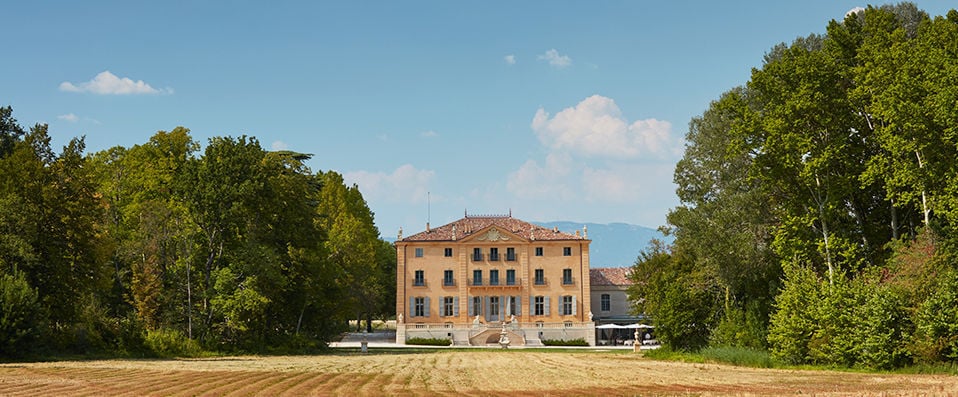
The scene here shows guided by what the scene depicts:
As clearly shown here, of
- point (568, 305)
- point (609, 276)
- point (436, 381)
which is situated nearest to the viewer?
point (436, 381)

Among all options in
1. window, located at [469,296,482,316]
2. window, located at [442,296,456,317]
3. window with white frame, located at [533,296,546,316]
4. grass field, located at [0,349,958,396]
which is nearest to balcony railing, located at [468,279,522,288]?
window, located at [469,296,482,316]

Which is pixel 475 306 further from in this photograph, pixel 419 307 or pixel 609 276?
pixel 609 276

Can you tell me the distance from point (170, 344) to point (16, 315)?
8.11 metres

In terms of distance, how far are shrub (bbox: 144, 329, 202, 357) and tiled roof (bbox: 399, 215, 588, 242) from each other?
3324 cm

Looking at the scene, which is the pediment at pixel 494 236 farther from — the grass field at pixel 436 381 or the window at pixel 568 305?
the grass field at pixel 436 381

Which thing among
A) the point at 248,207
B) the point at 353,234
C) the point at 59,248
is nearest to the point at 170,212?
the point at 248,207

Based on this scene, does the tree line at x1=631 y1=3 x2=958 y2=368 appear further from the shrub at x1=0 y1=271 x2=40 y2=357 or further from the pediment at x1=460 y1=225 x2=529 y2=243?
the pediment at x1=460 y1=225 x2=529 y2=243

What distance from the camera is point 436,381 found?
24.1 m

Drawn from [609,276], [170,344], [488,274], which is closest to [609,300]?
[609,276]

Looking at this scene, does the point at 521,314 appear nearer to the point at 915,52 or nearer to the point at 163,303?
the point at 163,303

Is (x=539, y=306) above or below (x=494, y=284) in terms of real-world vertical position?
below

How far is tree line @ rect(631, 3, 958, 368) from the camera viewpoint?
29828 millimetres

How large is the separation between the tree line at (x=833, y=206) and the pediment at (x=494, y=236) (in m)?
29.2

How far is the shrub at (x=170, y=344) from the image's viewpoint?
3959cm
